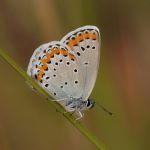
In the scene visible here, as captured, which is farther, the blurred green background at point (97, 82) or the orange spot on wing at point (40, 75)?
the blurred green background at point (97, 82)

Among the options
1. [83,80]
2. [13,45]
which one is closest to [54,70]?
[83,80]

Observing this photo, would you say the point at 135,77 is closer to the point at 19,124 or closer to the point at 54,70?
the point at 19,124

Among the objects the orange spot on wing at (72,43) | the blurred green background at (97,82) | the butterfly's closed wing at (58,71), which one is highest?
the orange spot on wing at (72,43)

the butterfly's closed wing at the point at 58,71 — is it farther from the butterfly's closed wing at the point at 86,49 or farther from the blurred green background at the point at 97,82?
the blurred green background at the point at 97,82

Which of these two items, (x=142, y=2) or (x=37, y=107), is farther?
(x=142, y=2)

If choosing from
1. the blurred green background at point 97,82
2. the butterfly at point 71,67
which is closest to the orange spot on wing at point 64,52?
the butterfly at point 71,67

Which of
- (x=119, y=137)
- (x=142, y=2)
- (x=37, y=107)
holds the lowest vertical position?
(x=119, y=137)

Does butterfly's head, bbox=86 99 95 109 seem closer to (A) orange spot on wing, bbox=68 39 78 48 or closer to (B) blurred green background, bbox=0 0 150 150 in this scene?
(A) orange spot on wing, bbox=68 39 78 48

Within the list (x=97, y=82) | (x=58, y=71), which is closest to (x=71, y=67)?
(x=58, y=71)
